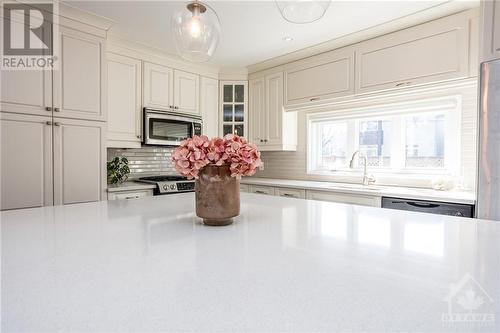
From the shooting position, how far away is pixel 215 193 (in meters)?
1.03

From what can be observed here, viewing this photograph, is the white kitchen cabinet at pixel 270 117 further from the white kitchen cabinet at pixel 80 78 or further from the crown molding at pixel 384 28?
the white kitchen cabinet at pixel 80 78

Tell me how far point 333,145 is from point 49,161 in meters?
2.95

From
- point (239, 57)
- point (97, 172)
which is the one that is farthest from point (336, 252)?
point (239, 57)

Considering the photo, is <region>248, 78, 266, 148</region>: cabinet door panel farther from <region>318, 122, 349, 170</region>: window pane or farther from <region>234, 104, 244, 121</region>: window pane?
<region>318, 122, 349, 170</region>: window pane

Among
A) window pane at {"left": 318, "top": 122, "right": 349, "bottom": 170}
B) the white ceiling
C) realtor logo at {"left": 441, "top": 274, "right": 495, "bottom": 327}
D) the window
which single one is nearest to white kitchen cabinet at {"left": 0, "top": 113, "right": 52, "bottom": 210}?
the white ceiling

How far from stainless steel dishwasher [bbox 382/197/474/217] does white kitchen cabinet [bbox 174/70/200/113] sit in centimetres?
240

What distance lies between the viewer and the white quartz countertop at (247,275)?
45 centimetres

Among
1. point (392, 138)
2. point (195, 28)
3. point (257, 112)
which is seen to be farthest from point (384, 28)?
point (195, 28)

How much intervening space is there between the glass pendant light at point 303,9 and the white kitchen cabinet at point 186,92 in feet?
7.85

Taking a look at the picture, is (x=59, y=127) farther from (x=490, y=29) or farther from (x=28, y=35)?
(x=490, y=29)

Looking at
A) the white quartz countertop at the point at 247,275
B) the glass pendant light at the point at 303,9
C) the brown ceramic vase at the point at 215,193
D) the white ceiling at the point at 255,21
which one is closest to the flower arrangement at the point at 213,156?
the brown ceramic vase at the point at 215,193

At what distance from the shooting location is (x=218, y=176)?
1.04 meters

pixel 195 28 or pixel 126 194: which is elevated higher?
pixel 195 28

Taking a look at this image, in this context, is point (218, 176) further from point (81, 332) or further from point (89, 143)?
point (89, 143)
